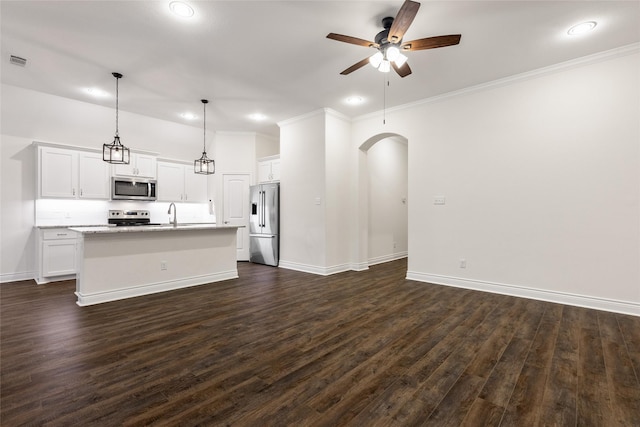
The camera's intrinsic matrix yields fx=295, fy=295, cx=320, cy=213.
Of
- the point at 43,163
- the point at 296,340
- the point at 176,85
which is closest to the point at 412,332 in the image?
the point at 296,340

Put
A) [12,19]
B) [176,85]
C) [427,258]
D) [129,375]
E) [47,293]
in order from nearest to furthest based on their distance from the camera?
[129,375] → [12,19] → [47,293] → [176,85] → [427,258]

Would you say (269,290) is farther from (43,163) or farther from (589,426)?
(43,163)

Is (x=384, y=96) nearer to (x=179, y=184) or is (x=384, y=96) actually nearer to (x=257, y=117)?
(x=257, y=117)

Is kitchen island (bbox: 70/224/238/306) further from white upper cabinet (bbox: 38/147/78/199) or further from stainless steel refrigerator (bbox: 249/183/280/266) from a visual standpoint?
white upper cabinet (bbox: 38/147/78/199)

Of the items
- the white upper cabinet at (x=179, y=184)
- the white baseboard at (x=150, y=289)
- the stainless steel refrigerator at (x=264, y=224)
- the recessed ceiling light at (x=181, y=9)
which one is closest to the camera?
the recessed ceiling light at (x=181, y=9)

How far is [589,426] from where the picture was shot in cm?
158

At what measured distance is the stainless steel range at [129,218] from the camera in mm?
5832

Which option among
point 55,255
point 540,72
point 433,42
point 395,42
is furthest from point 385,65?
point 55,255

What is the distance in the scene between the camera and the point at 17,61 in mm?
3816

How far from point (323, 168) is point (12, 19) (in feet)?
13.8

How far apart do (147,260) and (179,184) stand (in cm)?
300

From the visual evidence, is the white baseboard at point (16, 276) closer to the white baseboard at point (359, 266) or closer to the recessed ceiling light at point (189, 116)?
the recessed ceiling light at point (189, 116)

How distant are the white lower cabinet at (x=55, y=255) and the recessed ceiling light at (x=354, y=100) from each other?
5.29 meters

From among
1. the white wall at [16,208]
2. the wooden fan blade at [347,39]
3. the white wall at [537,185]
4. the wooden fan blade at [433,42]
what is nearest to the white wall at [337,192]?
the white wall at [537,185]
